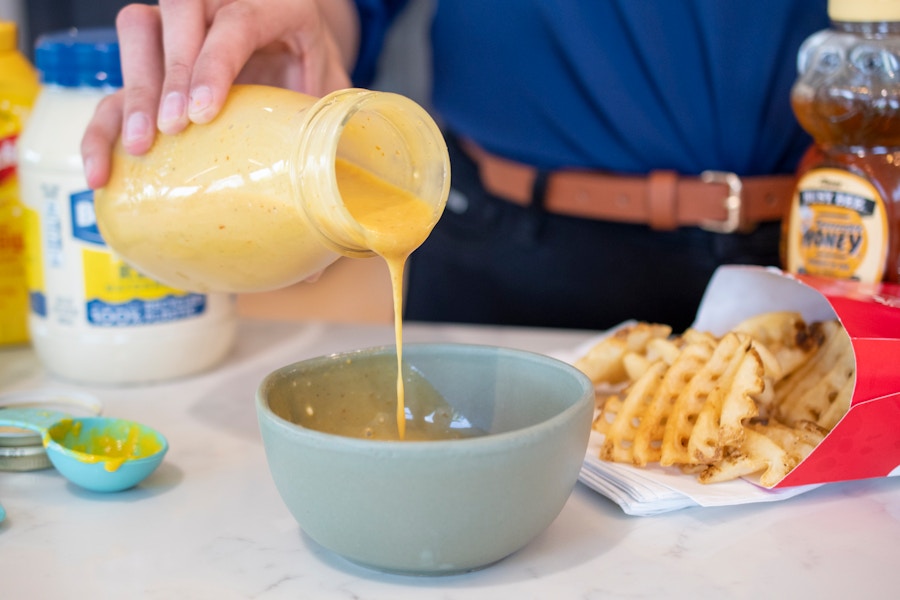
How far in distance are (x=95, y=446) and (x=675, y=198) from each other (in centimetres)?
75

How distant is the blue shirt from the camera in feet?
4.35

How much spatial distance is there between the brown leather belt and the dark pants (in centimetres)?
2

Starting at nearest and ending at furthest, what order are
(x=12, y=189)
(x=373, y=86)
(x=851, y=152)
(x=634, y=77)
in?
1. (x=851, y=152)
2. (x=12, y=189)
3. (x=634, y=77)
4. (x=373, y=86)

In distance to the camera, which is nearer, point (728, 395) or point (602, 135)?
point (728, 395)

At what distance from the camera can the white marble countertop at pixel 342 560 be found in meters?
0.72

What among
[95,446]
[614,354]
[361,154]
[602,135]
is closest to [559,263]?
[602,135]

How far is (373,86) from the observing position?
2.59 meters

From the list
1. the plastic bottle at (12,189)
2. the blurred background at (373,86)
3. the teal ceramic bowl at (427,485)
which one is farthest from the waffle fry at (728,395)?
the blurred background at (373,86)

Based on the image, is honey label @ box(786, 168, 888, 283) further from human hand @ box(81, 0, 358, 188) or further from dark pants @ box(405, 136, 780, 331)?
human hand @ box(81, 0, 358, 188)

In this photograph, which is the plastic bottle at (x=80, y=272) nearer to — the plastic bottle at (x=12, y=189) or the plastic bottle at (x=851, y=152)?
the plastic bottle at (x=12, y=189)

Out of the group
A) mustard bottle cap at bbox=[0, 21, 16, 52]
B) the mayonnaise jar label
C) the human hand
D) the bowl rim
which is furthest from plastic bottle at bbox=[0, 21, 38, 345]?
the bowl rim

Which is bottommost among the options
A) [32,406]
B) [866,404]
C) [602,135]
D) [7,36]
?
[32,406]

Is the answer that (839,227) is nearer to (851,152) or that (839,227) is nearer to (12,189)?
(851,152)

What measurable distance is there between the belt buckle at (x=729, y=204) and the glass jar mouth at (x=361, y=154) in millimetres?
550
